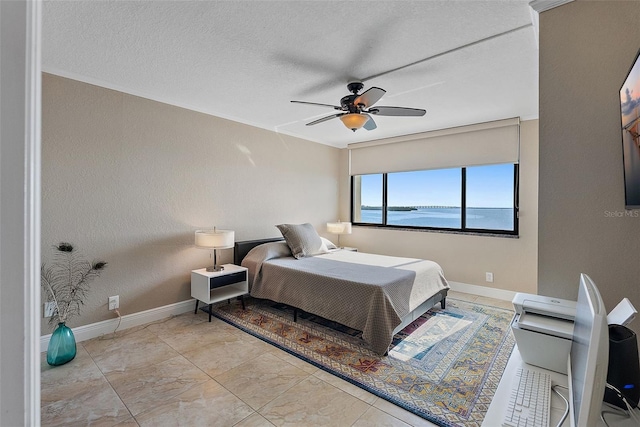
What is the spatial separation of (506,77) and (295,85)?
1936mm

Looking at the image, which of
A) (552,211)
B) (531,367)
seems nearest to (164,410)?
(531,367)

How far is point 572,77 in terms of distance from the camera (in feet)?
5.09

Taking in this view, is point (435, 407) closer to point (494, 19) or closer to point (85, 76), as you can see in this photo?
point (494, 19)

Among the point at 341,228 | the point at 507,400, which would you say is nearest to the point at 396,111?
the point at 507,400

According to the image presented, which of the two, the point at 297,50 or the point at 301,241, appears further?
the point at 301,241

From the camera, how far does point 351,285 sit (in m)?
2.74

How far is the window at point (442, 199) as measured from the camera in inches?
159

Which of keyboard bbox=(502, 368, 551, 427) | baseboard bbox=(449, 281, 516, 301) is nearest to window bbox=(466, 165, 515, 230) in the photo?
baseboard bbox=(449, 281, 516, 301)

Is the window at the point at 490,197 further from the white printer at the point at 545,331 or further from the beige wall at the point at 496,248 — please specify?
the white printer at the point at 545,331

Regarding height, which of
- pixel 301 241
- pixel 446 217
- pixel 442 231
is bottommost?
pixel 301 241

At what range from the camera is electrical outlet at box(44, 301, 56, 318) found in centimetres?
251

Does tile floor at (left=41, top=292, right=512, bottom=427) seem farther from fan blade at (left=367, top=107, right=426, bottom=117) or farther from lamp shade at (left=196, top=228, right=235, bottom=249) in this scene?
fan blade at (left=367, top=107, right=426, bottom=117)

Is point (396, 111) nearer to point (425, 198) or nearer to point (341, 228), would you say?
point (425, 198)

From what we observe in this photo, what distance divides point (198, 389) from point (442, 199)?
404 centimetres
